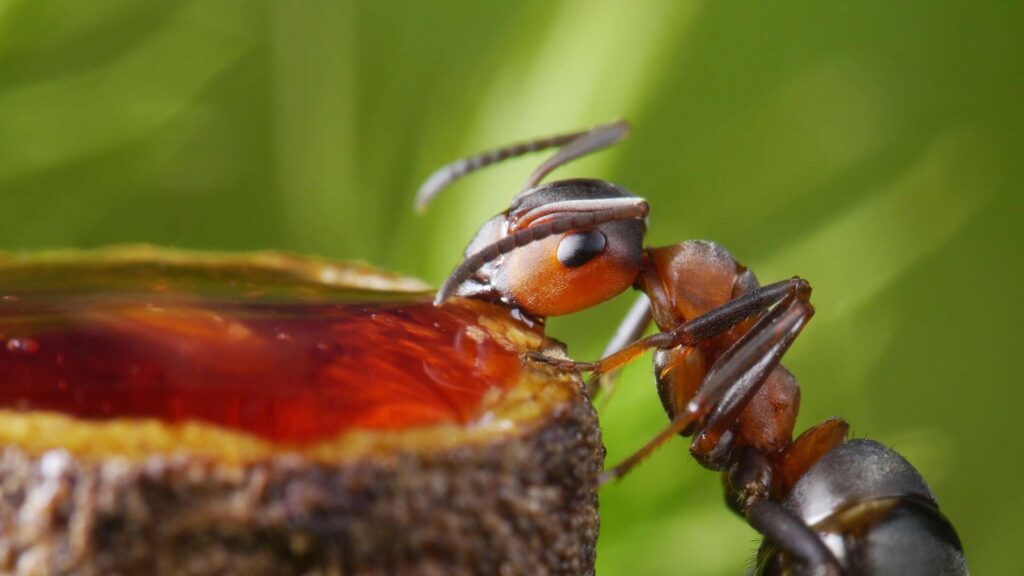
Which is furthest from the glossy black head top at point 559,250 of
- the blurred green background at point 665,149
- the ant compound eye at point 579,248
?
the blurred green background at point 665,149

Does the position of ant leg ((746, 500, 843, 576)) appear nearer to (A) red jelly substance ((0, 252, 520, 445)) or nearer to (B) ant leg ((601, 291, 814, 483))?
(B) ant leg ((601, 291, 814, 483))

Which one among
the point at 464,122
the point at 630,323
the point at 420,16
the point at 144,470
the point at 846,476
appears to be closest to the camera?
the point at 144,470

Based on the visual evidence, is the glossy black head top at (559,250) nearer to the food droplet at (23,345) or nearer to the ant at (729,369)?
the ant at (729,369)

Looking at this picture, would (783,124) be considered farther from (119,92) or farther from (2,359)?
(2,359)

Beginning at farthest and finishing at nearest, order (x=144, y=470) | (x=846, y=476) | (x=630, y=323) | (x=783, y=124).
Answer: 1. (x=783, y=124)
2. (x=630, y=323)
3. (x=846, y=476)
4. (x=144, y=470)

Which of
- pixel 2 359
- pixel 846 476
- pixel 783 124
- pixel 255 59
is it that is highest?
pixel 255 59

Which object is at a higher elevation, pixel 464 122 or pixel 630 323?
pixel 464 122

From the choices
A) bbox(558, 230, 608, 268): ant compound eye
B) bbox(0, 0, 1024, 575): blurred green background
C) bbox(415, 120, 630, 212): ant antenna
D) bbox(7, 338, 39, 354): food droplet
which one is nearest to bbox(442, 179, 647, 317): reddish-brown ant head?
bbox(558, 230, 608, 268): ant compound eye

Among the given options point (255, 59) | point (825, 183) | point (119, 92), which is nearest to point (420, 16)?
point (255, 59)
